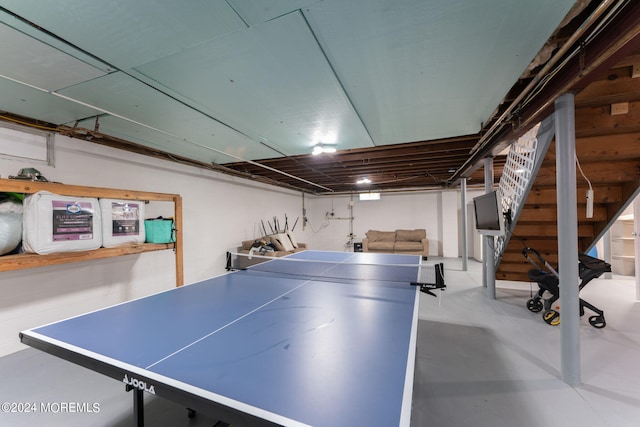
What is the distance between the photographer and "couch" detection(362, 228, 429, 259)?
7.55 meters

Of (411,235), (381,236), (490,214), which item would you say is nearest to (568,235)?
(490,214)

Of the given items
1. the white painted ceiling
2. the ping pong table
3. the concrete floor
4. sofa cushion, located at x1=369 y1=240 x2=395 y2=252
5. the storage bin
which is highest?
the white painted ceiling

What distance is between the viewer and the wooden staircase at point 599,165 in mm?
2023

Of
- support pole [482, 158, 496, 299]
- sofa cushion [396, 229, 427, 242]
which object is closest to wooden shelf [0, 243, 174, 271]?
support pole [482, 158, 496, 299]

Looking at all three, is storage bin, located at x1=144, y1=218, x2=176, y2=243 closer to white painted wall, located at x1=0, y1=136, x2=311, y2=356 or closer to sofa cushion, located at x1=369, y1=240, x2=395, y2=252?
white painted wall, located at x1=0, y1=136, x2=311, y2=356

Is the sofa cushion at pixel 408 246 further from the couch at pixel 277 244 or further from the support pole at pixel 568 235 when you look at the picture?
the support pole at pixel 568 235

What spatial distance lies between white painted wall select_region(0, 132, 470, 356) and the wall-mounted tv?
4.67 metres

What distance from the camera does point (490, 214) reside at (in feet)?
10.4

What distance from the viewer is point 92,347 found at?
3.70ft

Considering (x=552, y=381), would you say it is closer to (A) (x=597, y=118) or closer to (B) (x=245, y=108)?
(A) (x=597, y=118)

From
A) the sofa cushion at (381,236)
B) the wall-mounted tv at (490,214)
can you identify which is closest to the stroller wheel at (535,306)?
the wall-mounted tv at (490,214)

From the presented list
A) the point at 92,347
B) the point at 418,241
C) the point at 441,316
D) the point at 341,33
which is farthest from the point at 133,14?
the point at 418,241

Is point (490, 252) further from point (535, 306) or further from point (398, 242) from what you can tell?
point (398, 242)

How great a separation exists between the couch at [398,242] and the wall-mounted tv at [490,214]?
3967mm
